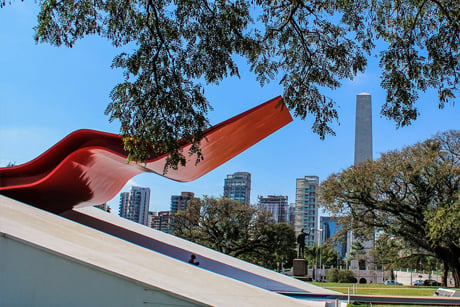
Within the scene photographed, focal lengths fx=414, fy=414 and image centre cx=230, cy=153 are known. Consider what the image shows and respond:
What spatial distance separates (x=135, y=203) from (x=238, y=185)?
1361 inches

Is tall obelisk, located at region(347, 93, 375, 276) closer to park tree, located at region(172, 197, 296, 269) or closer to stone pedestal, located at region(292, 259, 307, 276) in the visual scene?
park tree, located at region(172, 197, 296, 269)

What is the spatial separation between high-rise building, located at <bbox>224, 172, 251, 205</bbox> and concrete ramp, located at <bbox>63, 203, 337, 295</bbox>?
9094cm

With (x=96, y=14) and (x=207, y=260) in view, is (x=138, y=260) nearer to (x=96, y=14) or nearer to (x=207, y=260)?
(x=96, y=14)

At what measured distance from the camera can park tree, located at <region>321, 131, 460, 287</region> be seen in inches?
958

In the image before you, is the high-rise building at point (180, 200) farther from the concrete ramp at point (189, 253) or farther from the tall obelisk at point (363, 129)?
the concrete ramp at point (189, 253)

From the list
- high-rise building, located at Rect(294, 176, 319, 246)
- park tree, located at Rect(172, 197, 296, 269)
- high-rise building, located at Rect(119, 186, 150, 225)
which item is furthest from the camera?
high-rise building, located at Rect(294, 176, 319, 246)

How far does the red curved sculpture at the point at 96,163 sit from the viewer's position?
1040 cm

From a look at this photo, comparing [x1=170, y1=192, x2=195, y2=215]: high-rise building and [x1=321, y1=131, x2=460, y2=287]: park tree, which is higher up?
[x1=170, y1=192, x2=195, y2=215]: high-rise building

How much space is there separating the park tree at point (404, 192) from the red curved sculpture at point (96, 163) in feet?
50.6

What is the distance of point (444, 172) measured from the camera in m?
23.7

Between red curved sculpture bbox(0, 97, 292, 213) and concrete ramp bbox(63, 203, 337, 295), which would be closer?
red curved sculpture bbox(0, 97, 292, 213)

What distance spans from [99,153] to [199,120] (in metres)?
5.96

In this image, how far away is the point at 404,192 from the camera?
84.0ft

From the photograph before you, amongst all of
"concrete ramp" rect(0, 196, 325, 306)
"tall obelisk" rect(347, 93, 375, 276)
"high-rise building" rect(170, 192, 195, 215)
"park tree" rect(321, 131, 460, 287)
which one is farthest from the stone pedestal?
"high-rise building" rect(170, 192, 195, 215)
